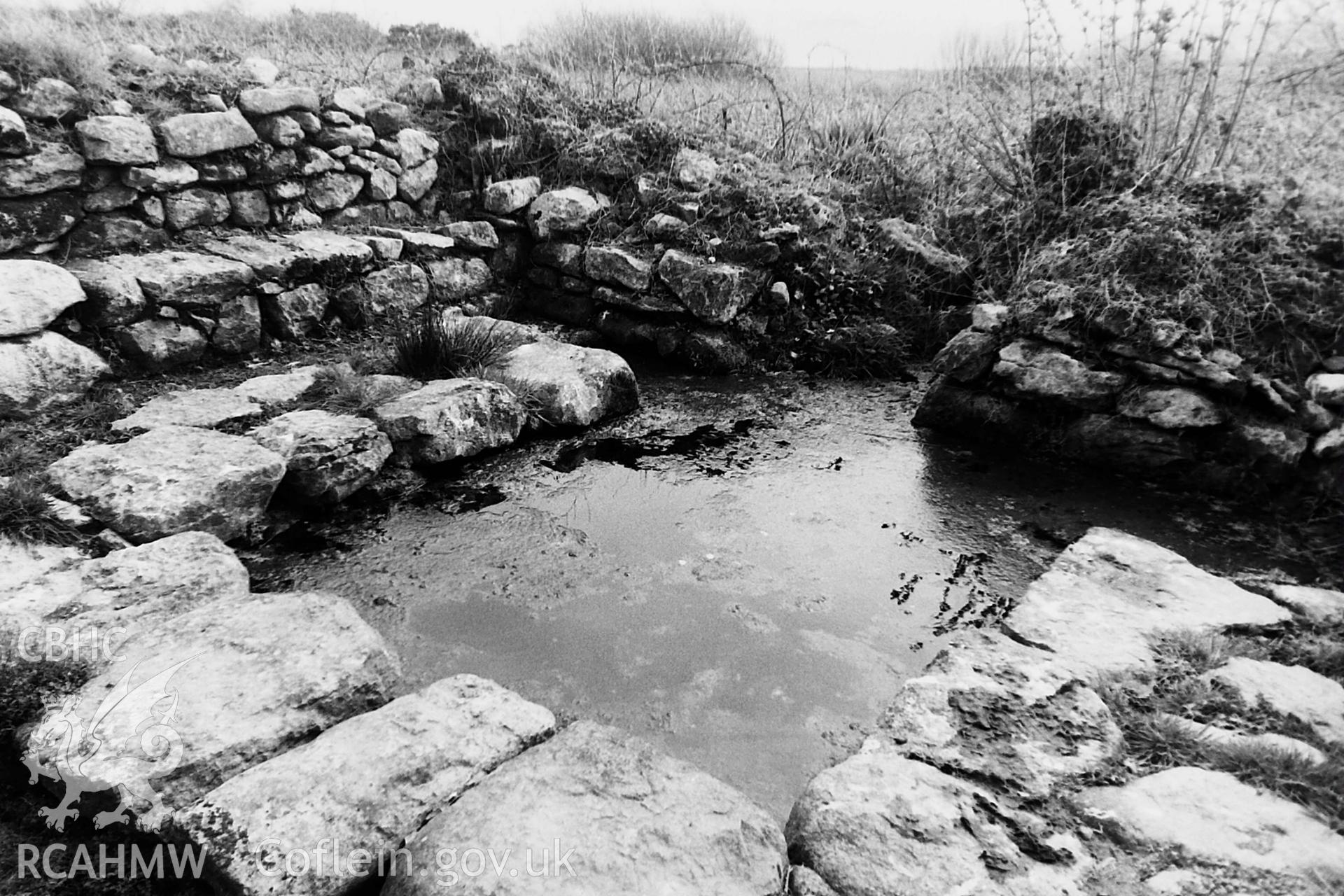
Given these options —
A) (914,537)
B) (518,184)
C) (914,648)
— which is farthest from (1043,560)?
(518,184)

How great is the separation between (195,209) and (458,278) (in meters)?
1.98

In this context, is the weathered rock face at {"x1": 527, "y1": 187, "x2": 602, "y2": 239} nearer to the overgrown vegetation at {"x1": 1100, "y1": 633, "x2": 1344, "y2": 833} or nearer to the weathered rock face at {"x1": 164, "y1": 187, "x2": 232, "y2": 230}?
the weathered rock face at {"x1": 164, "y1": 187, "x2": 232, "y2": 230}

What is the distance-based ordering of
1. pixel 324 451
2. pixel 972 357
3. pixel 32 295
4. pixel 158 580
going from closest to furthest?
1. pixel 158 580
2. pixel 324 451
3. pixel 32 295
4. pixel 972 357

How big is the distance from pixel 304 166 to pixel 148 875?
548cm

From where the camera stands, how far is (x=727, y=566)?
3838 mm

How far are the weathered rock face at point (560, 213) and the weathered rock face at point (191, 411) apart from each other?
3.18 m

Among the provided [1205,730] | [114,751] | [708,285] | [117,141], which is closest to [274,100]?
[117,141]

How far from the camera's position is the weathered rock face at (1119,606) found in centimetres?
292

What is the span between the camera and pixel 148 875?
2133mm

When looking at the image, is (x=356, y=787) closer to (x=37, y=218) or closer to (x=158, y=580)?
(x=158, y=580)

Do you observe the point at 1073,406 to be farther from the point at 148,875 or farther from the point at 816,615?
the point at 148,875

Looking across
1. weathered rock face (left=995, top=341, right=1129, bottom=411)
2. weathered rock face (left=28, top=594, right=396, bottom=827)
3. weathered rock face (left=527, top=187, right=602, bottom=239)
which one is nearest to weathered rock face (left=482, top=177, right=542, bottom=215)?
weathered rock face (left=527, top=187, right=602, bottom=239)

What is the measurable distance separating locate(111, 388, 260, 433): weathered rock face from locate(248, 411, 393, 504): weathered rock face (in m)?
0.26

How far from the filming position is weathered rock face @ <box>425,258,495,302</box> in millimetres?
6543
